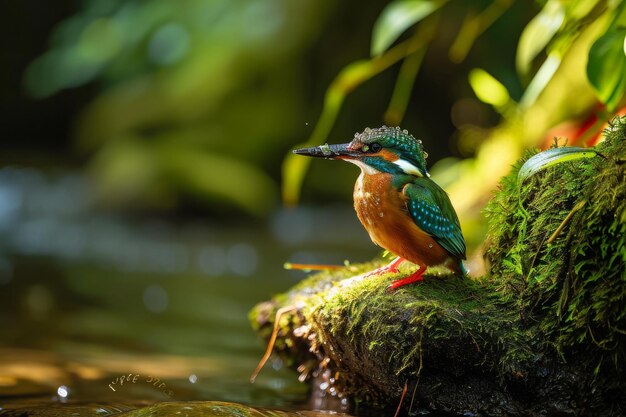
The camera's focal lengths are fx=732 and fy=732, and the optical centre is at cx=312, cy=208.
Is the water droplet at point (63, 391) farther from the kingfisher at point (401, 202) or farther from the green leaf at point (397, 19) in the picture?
the green leaf at point (397, 19)

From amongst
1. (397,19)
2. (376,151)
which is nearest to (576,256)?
(376,151)

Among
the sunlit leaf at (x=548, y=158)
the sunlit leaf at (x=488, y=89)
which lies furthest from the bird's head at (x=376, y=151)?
the sunlit leaf at (x=488, y=89)

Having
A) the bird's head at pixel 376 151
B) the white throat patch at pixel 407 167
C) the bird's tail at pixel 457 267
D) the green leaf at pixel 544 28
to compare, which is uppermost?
the green leaf at pixel 544 28

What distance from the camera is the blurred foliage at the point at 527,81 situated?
6.77 ft

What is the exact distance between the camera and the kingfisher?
2092 mm

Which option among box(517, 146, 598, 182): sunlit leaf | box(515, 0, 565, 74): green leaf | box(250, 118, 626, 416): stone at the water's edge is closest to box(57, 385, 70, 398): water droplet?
box(250, 118, 626, 416): stone at the water's edge

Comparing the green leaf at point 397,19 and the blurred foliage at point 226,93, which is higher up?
the blurred foliage at point 226,93

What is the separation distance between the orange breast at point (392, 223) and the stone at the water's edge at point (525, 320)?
10cm

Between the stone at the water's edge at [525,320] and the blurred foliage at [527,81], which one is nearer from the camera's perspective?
the stone at the water's edge at [525,320]

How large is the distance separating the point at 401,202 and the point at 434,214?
0.35 ft

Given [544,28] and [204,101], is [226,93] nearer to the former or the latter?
[204,101]

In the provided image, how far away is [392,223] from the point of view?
209 centimetres

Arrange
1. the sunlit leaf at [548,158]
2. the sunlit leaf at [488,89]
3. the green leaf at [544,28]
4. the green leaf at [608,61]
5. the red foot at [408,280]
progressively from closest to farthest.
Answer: the sunlit leaf at [548,158], the green leaf at [608,61], the red foot at [408,280], the green leaf at [544,28], the sunlit leaf at [488,89]

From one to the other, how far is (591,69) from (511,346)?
79 centimetres
